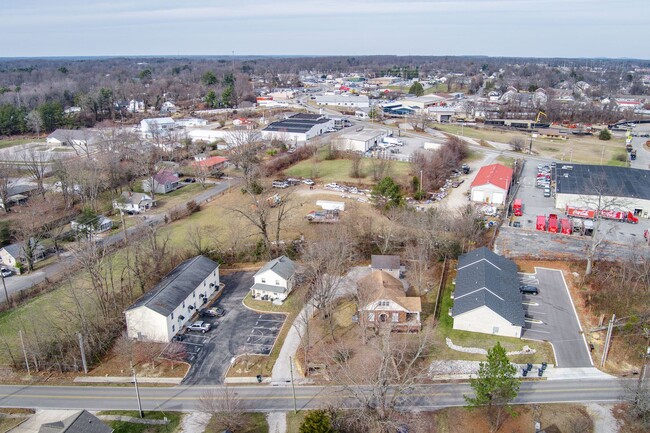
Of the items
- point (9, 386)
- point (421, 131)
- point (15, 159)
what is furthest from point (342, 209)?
point (15, 159)

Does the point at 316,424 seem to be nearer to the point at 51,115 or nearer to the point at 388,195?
the point at 388,195

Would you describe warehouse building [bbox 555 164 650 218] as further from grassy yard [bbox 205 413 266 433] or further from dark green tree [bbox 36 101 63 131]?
dark green tree [bbox 36 101 63 131]

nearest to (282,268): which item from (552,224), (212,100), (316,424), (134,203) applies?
(316,424)

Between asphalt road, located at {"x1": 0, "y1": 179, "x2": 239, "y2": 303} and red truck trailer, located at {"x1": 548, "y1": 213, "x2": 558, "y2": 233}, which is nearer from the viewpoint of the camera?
asphalt road, located at {"x1": 0, "y1": 179, "x2": 239, "y2": 303}

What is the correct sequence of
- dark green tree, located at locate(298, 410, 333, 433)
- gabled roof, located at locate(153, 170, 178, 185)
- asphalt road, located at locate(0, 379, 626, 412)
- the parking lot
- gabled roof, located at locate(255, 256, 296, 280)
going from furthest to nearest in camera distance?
1. gabled roof, located at locate(153, 170, 178, 185)
2. gabled roof, located at locate(255, 256, 296, 280)
3. the parking lot
4. asphalt road, located at locate(0, 379, 626, 412)
5. dark green tree, located at locate(298, 410, 333, 433)

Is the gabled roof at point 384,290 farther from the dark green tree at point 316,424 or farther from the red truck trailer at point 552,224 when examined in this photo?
the red truck trailer at point 552,224

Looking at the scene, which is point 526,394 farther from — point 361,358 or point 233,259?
point 233,259

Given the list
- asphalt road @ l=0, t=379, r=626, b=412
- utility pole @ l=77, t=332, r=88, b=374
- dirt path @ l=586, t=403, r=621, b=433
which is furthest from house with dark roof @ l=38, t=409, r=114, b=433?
dirt path @ l=586, t=403, r=621, b=433
